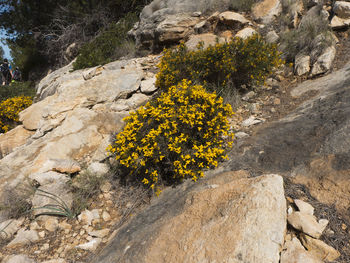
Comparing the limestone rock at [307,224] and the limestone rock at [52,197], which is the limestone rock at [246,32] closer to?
the limestone rock at [307,224]

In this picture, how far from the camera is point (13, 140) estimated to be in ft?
18.1

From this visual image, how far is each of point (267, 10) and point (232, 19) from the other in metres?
1.18

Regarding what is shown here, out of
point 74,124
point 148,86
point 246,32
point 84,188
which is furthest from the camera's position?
point 246,32

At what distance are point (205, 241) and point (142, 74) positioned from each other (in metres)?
5.08

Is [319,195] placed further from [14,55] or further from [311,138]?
[14,55]

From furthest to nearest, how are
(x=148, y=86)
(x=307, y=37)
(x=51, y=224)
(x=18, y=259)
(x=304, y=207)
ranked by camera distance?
(x=148, y=86) → (x=307, y=37) → (x=51, y=224) → (x=18, y=259) → (x=304, y=207)

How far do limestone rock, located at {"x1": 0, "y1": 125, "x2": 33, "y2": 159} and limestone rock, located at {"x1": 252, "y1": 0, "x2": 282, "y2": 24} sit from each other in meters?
7.65

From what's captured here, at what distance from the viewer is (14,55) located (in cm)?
1459

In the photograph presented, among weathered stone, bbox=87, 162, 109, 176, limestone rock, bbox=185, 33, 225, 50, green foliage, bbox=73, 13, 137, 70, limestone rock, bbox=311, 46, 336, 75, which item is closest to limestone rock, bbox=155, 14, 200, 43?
limestone rock, bbox=185, 33, 225, 50

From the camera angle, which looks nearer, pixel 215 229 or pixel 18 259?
pixel 215 229

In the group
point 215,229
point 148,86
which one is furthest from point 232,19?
point 215,229

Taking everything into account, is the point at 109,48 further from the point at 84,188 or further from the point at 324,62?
the point at 324,62

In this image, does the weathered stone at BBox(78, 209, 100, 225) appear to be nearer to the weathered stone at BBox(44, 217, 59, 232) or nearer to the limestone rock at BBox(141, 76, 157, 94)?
the weathered stone at BBox(44, 217, 59, 232)

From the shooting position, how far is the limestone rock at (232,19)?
6.84m
